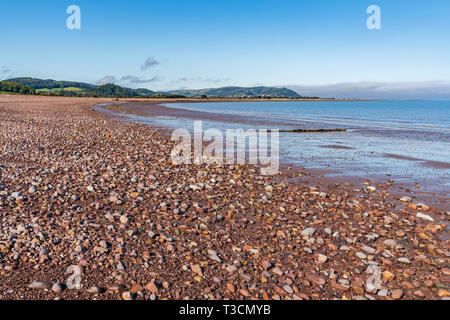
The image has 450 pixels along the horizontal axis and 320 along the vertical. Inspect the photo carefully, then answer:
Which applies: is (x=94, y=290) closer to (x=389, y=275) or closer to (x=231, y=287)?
(x=231, y=287)

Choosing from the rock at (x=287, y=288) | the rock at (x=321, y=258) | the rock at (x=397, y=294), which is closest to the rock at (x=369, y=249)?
the rock at (x=321, y=258)

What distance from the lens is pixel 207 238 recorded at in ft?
23.1

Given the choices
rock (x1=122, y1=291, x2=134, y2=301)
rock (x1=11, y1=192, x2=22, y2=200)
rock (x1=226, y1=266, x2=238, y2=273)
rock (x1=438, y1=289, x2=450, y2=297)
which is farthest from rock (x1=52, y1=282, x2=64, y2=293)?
rock (x1=438, y1=289, x2=450, y2=297)

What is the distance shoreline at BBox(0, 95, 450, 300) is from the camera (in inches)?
210

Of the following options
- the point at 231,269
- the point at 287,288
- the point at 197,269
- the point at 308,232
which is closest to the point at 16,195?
the point at 197,269

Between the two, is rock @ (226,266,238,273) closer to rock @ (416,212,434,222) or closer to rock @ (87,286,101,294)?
rock @ (87,286,101,294)

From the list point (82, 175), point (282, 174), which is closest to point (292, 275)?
point (282, 174)

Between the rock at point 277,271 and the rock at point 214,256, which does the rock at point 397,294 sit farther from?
the rock at point 214,256

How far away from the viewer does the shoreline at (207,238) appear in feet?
17.5

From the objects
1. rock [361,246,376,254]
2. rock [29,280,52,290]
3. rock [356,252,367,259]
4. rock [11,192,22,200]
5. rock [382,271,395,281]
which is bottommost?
rock [382,271,395,281]

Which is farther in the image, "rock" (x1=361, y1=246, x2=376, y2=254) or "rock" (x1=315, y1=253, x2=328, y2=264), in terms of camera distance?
"rock" (x1=361, y1=246, x2=376, y2=254)

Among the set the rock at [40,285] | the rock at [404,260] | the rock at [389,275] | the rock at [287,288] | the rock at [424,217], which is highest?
the rock at [424,217]

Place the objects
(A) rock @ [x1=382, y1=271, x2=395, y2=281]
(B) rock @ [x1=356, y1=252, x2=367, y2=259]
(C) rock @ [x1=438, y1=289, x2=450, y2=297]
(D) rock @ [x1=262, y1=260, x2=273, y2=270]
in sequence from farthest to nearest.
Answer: (B) rock @ [x1=356, y1=252, x2=367, y2=259] < (D) rock @ [x1=262, y1=260, x2=273, y2=270] < (A) rock @ [x1=382, y1=271, x2=395, y2=281] < (C) rock @ [x1=438, y1=289, x2=450, y2=297]
